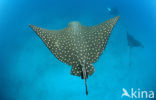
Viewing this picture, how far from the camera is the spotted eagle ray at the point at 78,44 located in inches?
122

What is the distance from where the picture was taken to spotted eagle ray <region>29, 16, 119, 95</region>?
10.2 ft

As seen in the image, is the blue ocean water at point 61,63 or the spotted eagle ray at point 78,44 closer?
the spotted eagle ray at point 78,44

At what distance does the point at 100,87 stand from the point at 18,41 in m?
2.59

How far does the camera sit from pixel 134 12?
492 centimetres

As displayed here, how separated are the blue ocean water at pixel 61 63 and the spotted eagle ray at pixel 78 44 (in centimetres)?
116

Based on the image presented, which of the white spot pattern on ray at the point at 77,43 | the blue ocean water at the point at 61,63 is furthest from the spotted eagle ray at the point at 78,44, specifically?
the blue ocean water at the point at 61,63

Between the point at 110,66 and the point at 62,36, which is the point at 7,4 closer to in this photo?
the point at 62,36

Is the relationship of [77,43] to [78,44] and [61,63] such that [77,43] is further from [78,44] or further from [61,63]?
[61,63]

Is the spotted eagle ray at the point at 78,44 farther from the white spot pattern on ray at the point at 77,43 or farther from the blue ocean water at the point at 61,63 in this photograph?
the blue ocean water at the point at 61,63

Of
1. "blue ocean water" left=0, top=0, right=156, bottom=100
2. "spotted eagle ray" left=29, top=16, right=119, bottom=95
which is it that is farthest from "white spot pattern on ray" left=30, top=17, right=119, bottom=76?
"blue ocean water" left=0, top=0, right=156, bottom=100

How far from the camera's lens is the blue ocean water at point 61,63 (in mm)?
4555

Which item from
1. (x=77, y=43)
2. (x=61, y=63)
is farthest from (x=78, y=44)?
(x=61, y=63)

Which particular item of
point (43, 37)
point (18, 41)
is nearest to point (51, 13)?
point (18, 41)

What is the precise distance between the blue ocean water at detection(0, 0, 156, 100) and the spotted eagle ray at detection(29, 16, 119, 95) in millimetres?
1162
